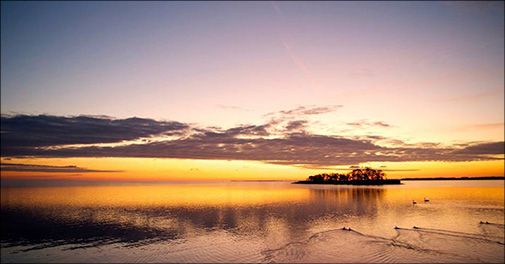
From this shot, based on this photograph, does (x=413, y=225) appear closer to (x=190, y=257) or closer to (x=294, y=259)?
(x=294, y=259)

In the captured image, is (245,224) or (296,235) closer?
(296,235)

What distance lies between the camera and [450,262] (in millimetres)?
30906

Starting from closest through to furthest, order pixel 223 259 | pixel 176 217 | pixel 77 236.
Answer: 1. pixel 223 259
2. pixel 77 236
3. pixel 176 217

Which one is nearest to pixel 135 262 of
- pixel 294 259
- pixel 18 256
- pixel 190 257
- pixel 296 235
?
pixel 190 257

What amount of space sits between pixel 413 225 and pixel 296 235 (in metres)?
22.2

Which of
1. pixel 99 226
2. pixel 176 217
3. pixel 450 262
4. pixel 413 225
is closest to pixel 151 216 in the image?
pixel 176 217

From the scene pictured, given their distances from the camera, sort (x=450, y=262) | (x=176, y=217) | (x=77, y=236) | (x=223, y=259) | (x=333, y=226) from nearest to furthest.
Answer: (x=450, y=262)
(x=223, y=259)
(x=77, y=236)
(x=333, y=226)
(x=176, y=217)

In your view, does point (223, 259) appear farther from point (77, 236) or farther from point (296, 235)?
point (77, 236)

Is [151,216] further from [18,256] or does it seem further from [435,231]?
[435,231]

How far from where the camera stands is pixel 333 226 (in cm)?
5253

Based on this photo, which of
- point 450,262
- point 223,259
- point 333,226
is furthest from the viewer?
point 333,226

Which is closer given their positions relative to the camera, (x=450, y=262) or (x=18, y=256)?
(x=450, y=262)

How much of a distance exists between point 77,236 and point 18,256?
33.0 feet

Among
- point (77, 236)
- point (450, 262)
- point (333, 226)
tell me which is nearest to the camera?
point (450, 262)
